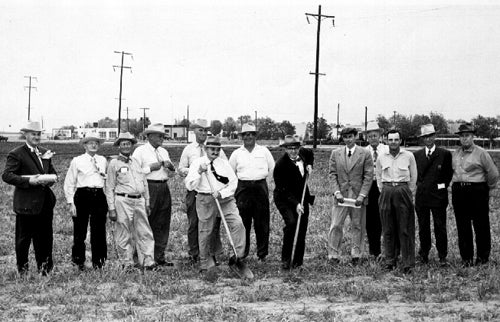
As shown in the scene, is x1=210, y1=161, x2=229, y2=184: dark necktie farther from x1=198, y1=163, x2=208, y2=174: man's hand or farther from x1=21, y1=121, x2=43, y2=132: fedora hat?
x1=21, y1=121, x2=43, y2=132: fedora hat

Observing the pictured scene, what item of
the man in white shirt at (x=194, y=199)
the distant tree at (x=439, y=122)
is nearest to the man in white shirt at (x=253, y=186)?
the man in white shirt at (x=194, y=199)

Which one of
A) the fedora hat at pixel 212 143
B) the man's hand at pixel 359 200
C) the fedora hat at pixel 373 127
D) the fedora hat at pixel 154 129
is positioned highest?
the fedora hat at pixel 373 127

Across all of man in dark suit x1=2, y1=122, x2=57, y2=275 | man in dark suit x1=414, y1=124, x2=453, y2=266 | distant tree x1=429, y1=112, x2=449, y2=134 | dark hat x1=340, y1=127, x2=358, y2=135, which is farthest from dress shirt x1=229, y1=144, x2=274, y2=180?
distant tree x1=429, y1=112, x2=449, y2=134

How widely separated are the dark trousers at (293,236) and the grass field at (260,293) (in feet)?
0.75

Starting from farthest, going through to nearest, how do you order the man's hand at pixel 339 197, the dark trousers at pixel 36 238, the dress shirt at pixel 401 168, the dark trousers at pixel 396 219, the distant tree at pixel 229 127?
the distant tree at pixel 229 127 < the man's hand at pixel 339 197 < the dress shirt at pixel 401 168 < the dark trousers at pixel 396 219 < the dark trousers at pixel 36 238

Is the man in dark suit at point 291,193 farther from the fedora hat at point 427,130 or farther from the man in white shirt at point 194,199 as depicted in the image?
the fedora hat at point 427,130

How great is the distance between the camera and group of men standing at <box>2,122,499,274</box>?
8578 millimetres

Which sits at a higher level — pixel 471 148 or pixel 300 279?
pixel 471 148

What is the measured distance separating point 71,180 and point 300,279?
350 centimetres

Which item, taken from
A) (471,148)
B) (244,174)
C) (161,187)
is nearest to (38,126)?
(161,187)

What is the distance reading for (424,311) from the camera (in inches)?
256

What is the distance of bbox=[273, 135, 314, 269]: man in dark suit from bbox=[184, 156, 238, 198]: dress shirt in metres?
0.82

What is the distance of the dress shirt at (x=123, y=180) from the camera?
8836mm

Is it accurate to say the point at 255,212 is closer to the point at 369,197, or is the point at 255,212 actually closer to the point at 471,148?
the point at 369,197
